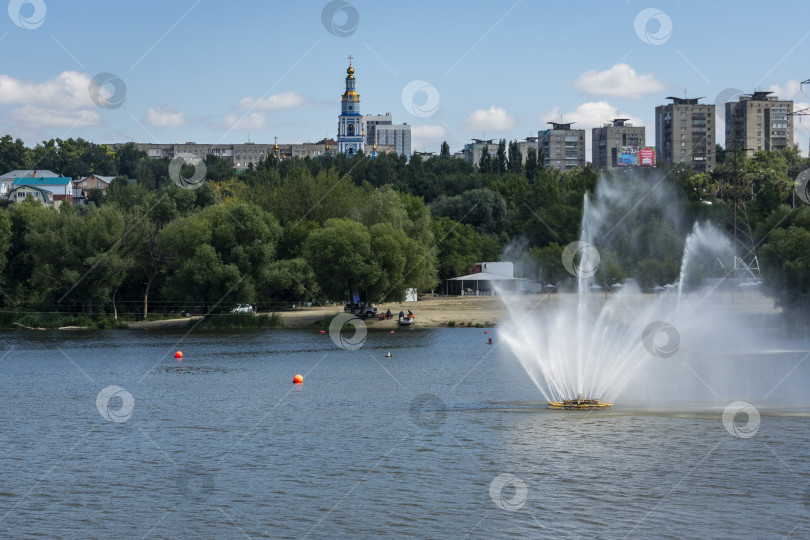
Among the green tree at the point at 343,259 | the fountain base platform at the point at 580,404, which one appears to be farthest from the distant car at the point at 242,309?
the fountain base platform at the point at 580,404

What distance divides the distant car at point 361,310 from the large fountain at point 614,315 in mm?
14867

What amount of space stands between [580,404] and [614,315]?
49007 millimetres

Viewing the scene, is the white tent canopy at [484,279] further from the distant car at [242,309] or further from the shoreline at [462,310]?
the distant car at [242,309]

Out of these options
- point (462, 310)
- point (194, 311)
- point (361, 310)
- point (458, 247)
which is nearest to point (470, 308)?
point (462, 310)

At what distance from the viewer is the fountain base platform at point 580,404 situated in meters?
39.3

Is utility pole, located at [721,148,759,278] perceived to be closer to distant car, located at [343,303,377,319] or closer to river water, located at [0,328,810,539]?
distant car, located at [343,303,377,319]

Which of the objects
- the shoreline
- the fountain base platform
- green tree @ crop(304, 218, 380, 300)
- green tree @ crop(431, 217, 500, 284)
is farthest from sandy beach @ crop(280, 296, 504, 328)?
the fountain base platform

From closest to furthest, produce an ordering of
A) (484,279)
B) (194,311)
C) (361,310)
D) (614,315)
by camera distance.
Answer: (614,315) < (361,310) < (194,311) < (484,279)

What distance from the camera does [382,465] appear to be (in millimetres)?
31766

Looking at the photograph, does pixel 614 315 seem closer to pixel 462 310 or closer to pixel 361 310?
pixel 462 310

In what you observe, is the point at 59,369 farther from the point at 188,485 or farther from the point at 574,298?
the point at 574,298

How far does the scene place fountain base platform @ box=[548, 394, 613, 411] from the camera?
39312 millimetres

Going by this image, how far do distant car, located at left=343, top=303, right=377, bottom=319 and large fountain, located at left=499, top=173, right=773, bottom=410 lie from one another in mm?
14867

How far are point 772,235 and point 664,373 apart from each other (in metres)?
35.6
